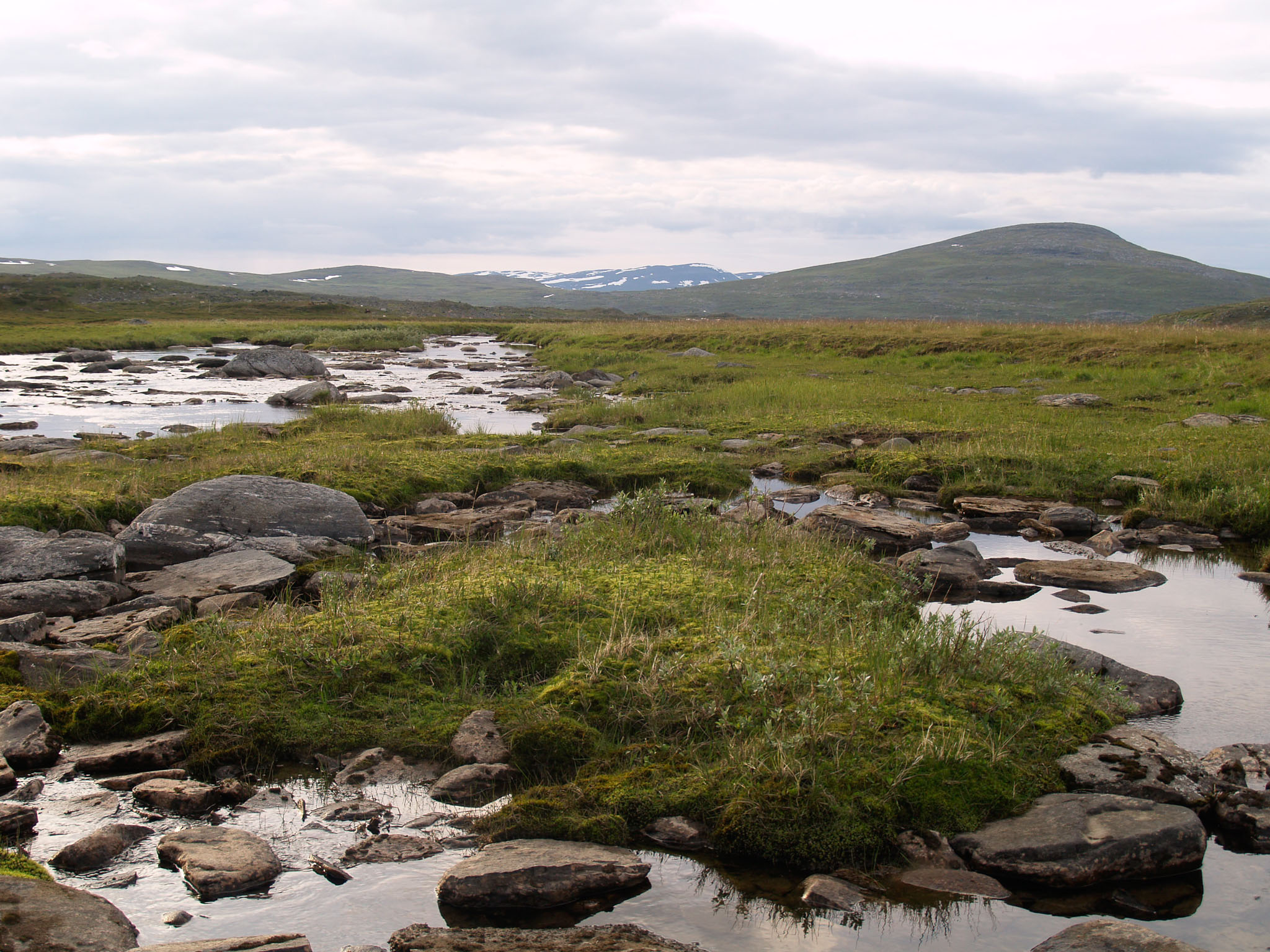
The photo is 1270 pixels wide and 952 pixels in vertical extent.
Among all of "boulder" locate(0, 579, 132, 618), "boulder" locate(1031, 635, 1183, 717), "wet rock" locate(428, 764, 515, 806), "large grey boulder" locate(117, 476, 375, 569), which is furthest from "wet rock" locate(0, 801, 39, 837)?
"boulder" locate(1031, 635, 1183, 717)

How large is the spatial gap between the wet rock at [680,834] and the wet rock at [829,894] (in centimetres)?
68

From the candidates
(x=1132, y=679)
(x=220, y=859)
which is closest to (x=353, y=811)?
(x=220, y=859)

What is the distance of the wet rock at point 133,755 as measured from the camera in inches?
241

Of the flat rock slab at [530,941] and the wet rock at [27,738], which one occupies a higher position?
the wet rock at [27,738]

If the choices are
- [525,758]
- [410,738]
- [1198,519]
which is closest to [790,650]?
[525,758]

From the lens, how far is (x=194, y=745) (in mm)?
6391

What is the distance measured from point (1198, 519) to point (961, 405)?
419 inches

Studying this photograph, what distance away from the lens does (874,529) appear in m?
12.9

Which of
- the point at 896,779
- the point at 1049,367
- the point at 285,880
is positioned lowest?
the point at 285,880

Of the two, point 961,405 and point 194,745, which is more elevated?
point 961,405

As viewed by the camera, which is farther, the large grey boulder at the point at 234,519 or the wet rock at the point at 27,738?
the large grey boulder at the point at 234,519

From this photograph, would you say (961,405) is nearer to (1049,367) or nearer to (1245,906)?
(1049,367)

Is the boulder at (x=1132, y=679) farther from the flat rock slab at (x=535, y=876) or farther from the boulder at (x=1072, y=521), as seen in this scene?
the boulder at (x=1072, y=521)

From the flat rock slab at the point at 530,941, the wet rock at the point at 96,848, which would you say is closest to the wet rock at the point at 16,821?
the wet rock at the point at 96,848
